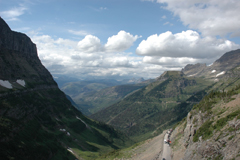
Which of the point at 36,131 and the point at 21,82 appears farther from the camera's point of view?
the point at 21,82

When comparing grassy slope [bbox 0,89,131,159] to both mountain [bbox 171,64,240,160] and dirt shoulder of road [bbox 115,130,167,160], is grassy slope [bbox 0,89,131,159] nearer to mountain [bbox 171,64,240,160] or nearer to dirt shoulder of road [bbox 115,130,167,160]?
dirt shoulder of road [bbox 115,130,167,160]

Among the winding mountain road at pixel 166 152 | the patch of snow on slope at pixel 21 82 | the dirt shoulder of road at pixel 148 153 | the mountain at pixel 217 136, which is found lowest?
the dirt shoulder of road at pixel 148 153

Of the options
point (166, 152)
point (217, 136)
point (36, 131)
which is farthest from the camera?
point (36, 131)

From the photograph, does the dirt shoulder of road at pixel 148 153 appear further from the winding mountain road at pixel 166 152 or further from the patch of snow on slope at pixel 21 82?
the patch of snow on slope at pixel 21 82

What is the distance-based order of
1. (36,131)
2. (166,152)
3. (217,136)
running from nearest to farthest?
(217,136) → (166,152) → (36,131)

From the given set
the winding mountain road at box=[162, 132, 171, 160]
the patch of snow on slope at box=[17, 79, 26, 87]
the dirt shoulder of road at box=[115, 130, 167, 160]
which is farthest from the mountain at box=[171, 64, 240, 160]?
the patch of snow on slope at box=[17, 79, 26, 87]

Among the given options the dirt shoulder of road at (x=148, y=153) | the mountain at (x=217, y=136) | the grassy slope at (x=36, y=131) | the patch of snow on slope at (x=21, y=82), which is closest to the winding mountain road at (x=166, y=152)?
the dirt shoulder of road at (x=148, y=153)

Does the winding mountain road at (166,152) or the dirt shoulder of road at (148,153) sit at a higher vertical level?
the winding mountain road at (166,152)

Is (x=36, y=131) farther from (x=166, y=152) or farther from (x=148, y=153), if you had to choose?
(x=166, y=152)

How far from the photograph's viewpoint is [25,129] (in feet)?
332

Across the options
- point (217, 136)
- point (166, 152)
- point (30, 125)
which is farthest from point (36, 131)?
A: point (217, 136)

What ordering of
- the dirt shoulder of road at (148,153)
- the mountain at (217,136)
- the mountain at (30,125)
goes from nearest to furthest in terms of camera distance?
the mountain at (217,136) → the dirt shoulder of road at (148,153) → the mountain at (30,125)

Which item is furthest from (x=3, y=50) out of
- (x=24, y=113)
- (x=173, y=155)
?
(x=173, y=155)

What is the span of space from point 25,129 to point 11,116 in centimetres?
1378
